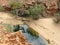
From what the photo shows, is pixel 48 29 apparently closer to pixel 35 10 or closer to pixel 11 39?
pixel 35 10

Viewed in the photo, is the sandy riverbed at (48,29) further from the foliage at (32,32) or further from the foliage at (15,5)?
the foliage at (15,5)

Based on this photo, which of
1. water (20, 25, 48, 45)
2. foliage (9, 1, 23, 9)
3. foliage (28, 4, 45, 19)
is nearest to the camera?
water (20, 25, 48, 45)

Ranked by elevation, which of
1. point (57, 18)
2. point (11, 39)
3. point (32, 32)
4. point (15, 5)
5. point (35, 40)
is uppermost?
point (15, 5)

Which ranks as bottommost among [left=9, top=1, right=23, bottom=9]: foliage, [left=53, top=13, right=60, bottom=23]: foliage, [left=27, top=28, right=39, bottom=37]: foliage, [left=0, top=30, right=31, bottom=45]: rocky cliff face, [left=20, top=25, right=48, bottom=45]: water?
[left=20, top=25, right=48, bottom=45]: water

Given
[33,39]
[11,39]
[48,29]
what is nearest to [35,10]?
[48,29]

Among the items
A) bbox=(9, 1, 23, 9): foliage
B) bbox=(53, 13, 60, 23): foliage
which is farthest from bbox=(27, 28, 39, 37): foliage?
bbox=(9, 1, 23, 9): foliage

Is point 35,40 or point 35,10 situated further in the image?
point 35,10

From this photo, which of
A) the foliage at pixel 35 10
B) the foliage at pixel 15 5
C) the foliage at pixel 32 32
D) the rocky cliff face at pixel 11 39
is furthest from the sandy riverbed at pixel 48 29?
the rocky cliff face at pixel 11 39

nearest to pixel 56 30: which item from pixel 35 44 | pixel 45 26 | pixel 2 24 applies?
pixel 45 26

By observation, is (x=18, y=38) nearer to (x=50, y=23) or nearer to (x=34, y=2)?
(x=50, y=23)

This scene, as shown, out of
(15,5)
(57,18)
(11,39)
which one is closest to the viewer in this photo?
(11,39)

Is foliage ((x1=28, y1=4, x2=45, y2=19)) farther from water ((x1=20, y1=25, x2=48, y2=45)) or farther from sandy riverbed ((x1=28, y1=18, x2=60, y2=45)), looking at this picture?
water ((x1=20, y1=25, x2=48, y2=45))
